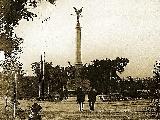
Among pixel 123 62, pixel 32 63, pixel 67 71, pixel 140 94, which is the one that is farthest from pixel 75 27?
pixel 123 62

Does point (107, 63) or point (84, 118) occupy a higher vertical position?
point (107, 63)

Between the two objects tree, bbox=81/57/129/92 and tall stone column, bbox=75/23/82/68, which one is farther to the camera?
tree, bbox=81/57/129/92

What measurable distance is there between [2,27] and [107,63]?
77301 millimetres

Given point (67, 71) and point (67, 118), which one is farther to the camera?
point (67, 71)

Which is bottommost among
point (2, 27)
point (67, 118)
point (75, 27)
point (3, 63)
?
point (67, 118)

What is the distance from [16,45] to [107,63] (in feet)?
250

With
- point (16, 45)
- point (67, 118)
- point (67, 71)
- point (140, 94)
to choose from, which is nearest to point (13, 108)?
point (67, 118)

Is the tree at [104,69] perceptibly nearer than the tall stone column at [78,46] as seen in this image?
No

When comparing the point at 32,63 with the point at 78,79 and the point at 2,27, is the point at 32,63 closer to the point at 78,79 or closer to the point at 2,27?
the point at 78,79

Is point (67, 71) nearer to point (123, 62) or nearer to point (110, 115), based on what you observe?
point (123, 62)

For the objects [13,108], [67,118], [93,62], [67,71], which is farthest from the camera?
[93,62]

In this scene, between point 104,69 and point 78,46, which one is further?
point 104,69

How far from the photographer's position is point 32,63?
8138 centimetres

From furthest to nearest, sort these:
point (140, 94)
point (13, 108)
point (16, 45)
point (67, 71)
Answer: point (67, 71), point (140, 94), point (13, 108), point (16, 45)
